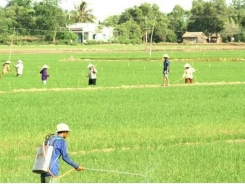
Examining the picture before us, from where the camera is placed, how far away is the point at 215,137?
13.7 m

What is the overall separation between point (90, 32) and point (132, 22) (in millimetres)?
8355

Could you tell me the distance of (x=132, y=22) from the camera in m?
118

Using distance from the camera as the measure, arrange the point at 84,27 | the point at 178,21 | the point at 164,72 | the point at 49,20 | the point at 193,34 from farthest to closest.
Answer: the point at 178,21 < the point at 84,27 < the point at 193,34 < the point at 49,20 < the point at 164,72

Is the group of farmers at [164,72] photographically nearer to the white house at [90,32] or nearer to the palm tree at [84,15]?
the white house at [90,32]

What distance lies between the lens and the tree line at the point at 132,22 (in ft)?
339

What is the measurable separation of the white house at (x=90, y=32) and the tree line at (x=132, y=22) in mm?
1268

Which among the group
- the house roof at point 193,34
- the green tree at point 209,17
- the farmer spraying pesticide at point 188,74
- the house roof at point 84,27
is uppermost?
the green tree at point 209,17

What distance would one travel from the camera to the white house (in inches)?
4563

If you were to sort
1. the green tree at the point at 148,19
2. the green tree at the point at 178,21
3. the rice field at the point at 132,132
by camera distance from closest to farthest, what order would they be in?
the rice field at the point at 132,132
the green tree at the point at 148,19
the green tree at the point at 178,21

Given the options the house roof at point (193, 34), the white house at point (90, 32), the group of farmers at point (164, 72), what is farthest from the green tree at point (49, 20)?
the group of farmers at point (164, 72)

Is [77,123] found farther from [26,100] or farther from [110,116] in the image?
[26,100]

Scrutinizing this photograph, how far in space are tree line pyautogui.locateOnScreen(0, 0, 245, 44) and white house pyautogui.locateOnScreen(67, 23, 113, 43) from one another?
4.16 feet

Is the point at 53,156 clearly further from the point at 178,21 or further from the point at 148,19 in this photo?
the point at 178,21

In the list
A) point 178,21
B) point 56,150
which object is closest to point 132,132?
point 56,150
